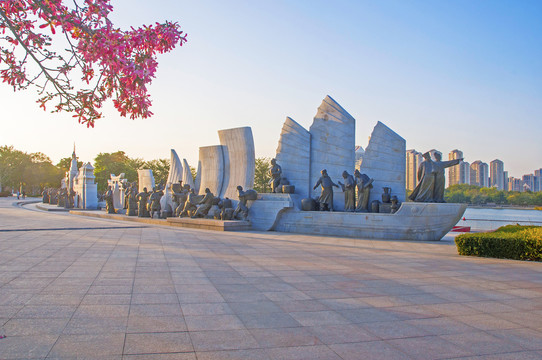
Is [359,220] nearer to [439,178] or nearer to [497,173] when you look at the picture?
[439,178]

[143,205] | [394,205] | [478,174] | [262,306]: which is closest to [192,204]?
[143,205]

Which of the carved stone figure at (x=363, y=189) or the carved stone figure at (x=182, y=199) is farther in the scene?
the carved stone figure at (x=182, y=199)

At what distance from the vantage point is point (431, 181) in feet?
40.8

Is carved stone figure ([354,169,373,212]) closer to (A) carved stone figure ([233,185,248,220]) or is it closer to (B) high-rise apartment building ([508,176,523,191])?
(A) carved stone figure ([233,185,248,220])

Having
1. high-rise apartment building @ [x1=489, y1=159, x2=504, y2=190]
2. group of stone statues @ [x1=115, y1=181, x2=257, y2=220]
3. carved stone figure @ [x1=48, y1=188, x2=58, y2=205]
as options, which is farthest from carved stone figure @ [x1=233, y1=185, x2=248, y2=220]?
high-rise apartment building @ [x1=489, y1=159, x2=504, y2=190]

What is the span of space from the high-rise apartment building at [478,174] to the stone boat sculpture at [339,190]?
217ft

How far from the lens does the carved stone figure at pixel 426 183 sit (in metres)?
12.4

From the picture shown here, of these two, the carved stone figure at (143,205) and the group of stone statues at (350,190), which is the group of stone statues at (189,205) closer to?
the carved stone figure at (143,205)

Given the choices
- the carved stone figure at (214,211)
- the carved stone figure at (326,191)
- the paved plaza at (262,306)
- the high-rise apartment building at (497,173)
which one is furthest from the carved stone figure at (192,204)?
the high-rise apartment building at (497,173)

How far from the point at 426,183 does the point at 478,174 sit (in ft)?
226

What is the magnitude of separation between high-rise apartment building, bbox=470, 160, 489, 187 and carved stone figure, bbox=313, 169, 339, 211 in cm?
6682

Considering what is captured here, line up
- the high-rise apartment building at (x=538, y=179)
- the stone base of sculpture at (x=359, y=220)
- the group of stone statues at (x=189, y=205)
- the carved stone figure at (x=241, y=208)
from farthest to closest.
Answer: the high-rise apartment building at (x=538, y=179)
the group of stone statues at (x=189, y=205)
the carved stone figure at (x=241, y=208)
the stone base of sculpture at (x=359, y=220)

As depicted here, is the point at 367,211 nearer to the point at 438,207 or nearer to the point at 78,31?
the point at 438,207

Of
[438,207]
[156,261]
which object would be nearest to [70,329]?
[156,261]
